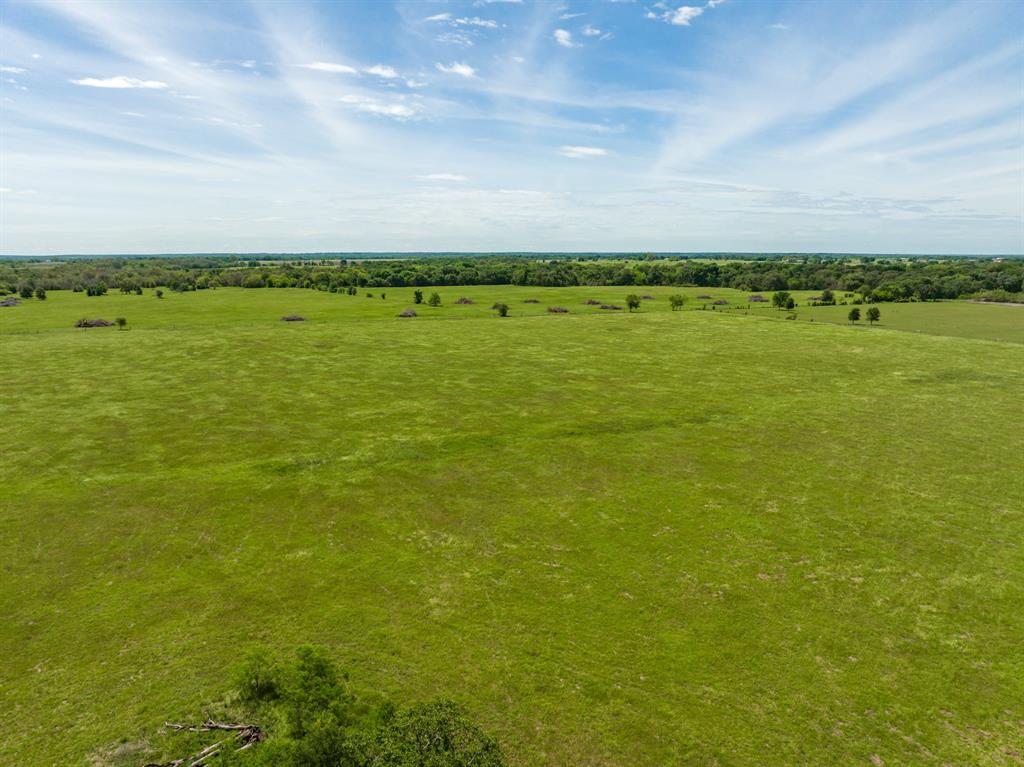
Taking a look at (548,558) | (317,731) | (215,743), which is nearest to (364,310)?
(548,558)

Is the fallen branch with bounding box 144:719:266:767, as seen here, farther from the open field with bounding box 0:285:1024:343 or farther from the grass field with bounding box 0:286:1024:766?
the open field with bounding box 0:285:1024:343

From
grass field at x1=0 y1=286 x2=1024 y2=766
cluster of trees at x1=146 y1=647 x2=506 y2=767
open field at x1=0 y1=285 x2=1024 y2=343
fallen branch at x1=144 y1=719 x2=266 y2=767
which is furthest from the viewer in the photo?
open field at x1=0 y1=285 x2=1024 y2=343

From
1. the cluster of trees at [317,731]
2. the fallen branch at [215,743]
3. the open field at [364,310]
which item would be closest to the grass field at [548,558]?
the fallen branch at [215,743]

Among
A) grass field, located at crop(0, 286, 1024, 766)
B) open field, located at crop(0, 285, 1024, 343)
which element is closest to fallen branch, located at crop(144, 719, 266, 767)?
grass field, located at crop(0, 286, 1024, 766)

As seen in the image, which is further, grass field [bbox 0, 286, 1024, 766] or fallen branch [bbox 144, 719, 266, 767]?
grass field [bbox 0, 286, 1024, 766]

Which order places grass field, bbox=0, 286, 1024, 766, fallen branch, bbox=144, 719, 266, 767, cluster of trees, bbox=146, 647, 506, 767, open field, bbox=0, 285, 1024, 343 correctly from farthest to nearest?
open field, bbox=0, 285, 1024, 343 → grass field, bbox=0, 286, 1024, 766 → fallen branch, bbox=144, 719, 266, 767 → cluster of trees, bbox=146, 647, 506, 767
